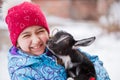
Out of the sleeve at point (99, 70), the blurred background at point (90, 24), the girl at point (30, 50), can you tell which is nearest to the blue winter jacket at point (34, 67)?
the girl at point (30, 50)

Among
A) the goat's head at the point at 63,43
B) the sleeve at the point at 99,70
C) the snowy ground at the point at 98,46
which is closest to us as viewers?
the goat's head at the point at 63,43

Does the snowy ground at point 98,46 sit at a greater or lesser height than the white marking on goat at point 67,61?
lesser

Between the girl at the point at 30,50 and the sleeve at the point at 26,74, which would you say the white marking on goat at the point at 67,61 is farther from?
the sleeve at the point at 26,74

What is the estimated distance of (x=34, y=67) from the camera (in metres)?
2.59

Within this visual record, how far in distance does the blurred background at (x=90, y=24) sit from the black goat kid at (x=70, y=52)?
225 cm

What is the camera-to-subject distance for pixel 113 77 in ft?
15.7

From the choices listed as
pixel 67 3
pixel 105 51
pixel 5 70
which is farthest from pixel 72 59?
pixel 67 3

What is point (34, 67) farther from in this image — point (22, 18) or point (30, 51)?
point (22, 18)

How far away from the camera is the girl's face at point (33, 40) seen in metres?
2.58

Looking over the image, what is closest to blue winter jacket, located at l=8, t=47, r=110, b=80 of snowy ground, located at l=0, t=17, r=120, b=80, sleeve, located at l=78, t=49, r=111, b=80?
sleeve, located at l=78, t=49, r=111, b=80

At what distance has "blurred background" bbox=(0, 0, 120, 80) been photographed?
5.76 metres

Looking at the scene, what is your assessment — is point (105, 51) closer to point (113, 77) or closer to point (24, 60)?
point (113, 77)

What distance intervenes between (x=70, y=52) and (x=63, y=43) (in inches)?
2.6

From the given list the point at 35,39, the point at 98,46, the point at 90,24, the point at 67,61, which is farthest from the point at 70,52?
the point at 90,24
